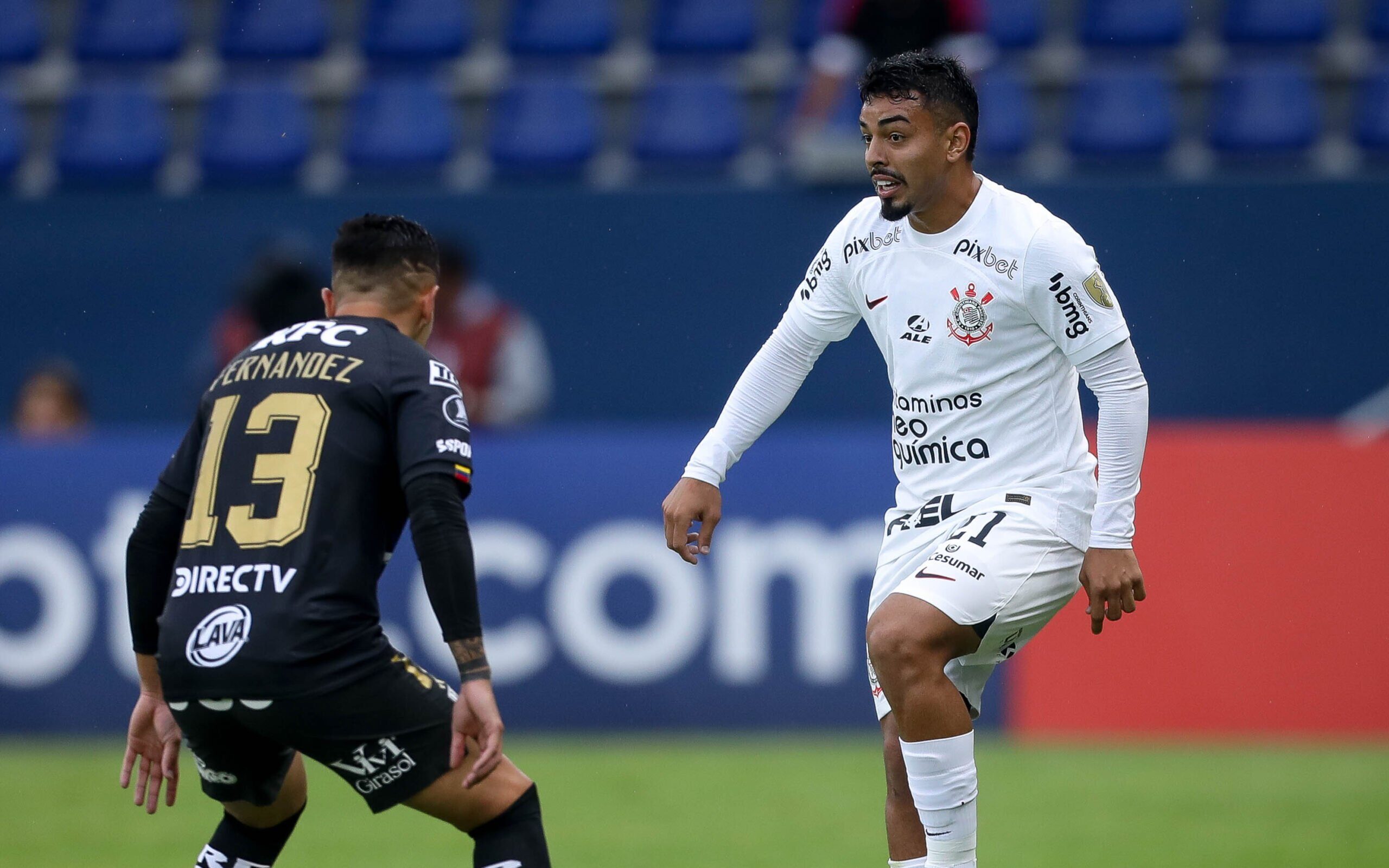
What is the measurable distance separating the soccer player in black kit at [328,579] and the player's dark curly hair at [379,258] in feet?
0.39

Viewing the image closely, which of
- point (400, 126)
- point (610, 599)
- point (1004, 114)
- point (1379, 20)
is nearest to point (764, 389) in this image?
point (610, 599)

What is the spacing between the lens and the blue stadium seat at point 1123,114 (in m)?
12.5

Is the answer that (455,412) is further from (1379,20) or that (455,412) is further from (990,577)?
(1379,20)

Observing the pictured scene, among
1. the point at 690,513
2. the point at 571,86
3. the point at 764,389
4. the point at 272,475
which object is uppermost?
the point at 571,86

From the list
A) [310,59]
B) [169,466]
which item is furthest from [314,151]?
[169,466]

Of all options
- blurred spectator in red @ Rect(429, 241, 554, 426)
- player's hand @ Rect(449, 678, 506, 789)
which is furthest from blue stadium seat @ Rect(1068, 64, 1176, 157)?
A: player's hand @ Rect(449, 678, 506, 789)

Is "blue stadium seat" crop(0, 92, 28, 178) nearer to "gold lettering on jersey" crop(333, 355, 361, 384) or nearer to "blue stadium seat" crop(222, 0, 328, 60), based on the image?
"blue stadium seat" crop(222, 0, 328, 60)

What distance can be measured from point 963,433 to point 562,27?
917cm

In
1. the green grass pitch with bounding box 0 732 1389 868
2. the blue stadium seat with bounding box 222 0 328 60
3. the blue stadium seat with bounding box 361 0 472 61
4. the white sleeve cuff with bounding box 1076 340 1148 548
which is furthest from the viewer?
the blue stadium seat with bounding box 222 0 328 60

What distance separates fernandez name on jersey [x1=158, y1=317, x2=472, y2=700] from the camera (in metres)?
4.16

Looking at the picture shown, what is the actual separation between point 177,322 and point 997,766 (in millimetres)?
6855

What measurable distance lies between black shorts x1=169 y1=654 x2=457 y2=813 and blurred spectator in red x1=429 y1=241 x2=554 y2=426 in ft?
21.4

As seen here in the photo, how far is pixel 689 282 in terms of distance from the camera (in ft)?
40.1

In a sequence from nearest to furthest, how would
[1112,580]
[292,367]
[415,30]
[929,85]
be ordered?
[292,367] → [1112,580] → [929,85] → [415,30]
